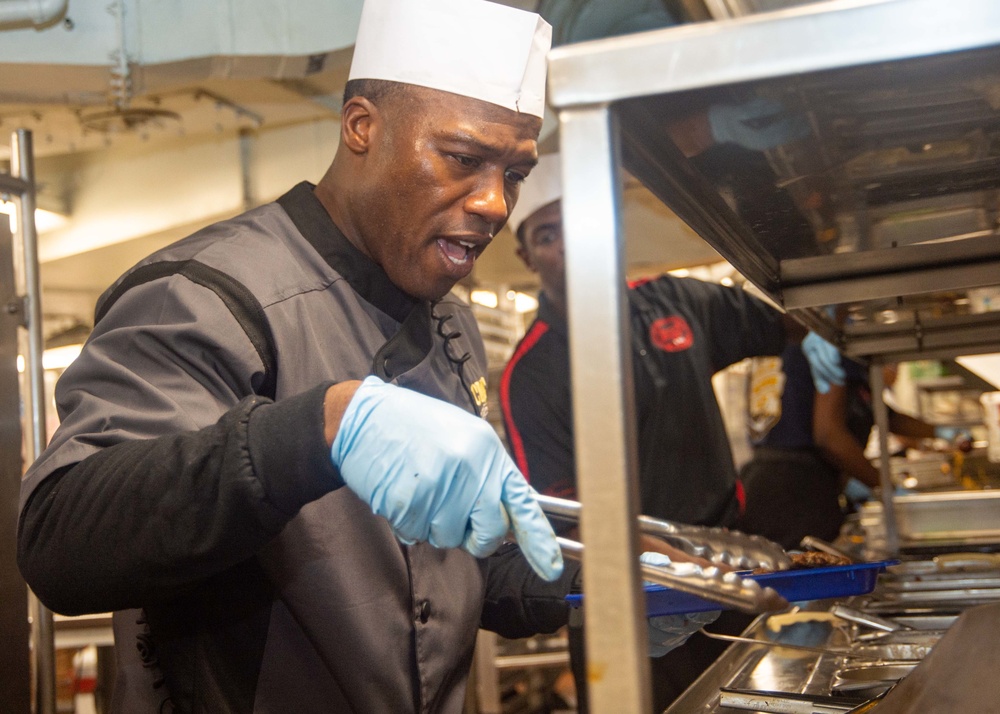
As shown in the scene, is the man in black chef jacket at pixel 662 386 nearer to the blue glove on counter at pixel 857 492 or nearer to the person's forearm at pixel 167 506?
the person's forearm at pixel 167 506

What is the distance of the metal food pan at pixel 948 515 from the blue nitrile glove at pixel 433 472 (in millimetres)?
2389

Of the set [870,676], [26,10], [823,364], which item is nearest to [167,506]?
[870,676]

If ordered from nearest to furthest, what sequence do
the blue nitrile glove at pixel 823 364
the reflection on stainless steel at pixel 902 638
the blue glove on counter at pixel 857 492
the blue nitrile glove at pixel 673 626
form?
1. the blue nitrile glove at pixel 673 626
2. the reflection on stainless steel at pixel 902 638
3. the blue nitrile glove at pixel 823 364
4. the blue glove on counter at pixel 857 492

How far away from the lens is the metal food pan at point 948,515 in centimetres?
280

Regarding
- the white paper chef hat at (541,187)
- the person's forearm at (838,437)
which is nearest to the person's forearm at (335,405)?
the white paper chef hat at (541,187)

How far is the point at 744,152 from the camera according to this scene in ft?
2.93

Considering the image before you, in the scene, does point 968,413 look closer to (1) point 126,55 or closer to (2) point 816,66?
(1) point 126,55

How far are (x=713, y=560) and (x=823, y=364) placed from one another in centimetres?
228

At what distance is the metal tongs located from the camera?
0.59 meters

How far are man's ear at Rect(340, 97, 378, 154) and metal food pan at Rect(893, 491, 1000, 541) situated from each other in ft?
7.28

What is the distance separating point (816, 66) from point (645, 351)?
1.87 meters

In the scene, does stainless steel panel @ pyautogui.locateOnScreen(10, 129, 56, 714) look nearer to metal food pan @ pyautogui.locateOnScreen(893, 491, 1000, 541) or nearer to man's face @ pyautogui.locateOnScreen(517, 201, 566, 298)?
man's face @ pyautogui.locateOnScreen(517, 201, 566, 298)

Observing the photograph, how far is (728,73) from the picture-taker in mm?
586

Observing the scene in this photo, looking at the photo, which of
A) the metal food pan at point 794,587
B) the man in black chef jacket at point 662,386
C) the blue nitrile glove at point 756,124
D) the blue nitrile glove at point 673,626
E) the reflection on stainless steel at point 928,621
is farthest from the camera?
the man in black chef jacket at point 662,386
